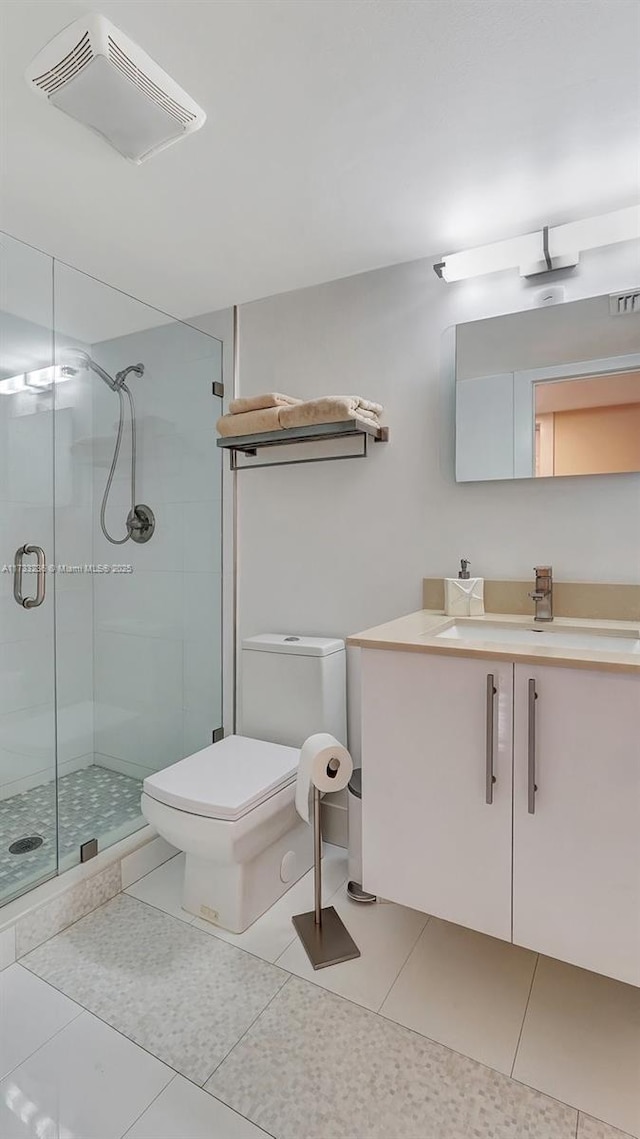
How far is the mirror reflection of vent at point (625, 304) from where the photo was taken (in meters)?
1.62

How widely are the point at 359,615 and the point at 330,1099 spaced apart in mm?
1351

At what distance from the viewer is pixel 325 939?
161 centimetres

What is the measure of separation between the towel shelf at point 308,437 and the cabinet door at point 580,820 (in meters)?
1.04

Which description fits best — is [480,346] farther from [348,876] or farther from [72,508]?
[348,876]

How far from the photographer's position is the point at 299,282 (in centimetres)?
219

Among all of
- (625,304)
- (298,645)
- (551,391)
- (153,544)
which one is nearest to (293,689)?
(298,645)

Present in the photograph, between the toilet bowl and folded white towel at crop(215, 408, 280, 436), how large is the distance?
1.16m

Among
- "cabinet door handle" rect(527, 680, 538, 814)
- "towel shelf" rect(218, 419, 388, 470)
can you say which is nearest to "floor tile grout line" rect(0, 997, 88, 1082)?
"cabinet door handle" rect(527, 680, 538, 814)

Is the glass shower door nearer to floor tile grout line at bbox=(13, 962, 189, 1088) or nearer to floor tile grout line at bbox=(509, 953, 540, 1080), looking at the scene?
floor tile grout line at bbox=(13, 962, 189, 1088)

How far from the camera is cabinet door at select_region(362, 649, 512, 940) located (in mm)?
1263

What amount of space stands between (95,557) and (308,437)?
3.01 feet

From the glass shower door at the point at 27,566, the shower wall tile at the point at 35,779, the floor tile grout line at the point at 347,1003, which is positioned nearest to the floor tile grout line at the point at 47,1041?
the floor tile grout line at the point at 347,1003

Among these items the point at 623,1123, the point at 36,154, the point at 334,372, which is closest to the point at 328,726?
the point at 623,1123

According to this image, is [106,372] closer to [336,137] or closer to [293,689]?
[336,137]
